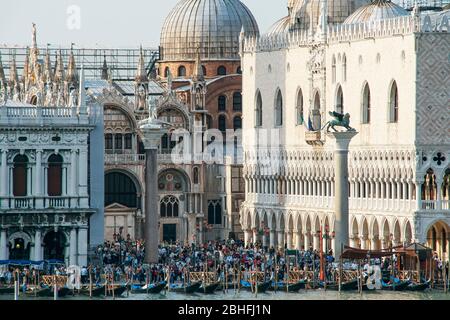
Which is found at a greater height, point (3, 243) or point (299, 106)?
point (299, 106)

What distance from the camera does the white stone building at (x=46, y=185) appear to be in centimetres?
8094

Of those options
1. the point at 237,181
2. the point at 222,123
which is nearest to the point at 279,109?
the point at 237,181

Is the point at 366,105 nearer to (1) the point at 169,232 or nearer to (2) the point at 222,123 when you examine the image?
(1) the point at 169,232

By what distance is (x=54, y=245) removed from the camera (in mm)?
81625

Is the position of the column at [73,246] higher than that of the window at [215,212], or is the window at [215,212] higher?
the window at [215,212]

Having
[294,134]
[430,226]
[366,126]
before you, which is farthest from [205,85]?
[430,226]

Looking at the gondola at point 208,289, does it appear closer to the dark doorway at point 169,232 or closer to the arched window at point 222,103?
the dark doorway at point 169,232

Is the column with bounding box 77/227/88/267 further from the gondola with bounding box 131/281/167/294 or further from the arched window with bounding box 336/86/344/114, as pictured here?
the arched window with bounding box 336/86/344/114

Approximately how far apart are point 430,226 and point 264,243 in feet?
63.1

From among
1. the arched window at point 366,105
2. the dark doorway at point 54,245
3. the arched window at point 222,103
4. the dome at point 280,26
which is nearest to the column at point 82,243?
the dark doorway at point 54,245

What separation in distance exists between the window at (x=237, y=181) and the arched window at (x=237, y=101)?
29.3 ft

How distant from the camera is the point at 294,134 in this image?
341ft

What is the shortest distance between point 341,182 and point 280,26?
102 feet

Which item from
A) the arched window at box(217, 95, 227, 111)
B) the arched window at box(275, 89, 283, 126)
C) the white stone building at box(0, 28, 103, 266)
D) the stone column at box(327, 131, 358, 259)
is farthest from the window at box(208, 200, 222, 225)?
the stone column at box(327, 131, 358, 259)
